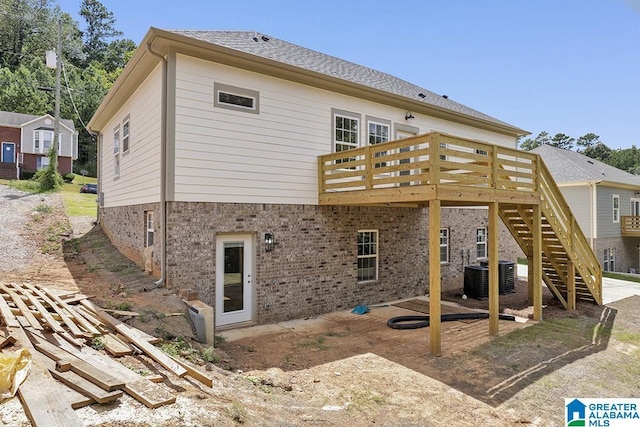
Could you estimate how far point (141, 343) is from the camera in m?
5.33

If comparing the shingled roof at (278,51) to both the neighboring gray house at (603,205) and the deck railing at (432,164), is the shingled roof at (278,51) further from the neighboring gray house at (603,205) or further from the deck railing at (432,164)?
the neighboring gray house at (603,205)

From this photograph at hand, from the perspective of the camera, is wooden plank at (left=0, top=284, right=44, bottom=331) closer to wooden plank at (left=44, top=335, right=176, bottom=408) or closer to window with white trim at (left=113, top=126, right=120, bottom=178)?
wooden plank at (left=44, top=335, right=176, bottom=408)

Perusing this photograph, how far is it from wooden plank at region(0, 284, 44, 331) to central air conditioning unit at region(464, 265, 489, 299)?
37.9ft

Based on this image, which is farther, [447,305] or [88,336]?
[447,305]

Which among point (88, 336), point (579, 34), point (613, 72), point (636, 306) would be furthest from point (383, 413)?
point (613, 72)

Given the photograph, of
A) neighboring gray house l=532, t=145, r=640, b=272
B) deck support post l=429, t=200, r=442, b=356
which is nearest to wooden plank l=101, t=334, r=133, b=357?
deck support post l=429, t=200, r=442, b=356

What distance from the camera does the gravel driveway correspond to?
11.3m

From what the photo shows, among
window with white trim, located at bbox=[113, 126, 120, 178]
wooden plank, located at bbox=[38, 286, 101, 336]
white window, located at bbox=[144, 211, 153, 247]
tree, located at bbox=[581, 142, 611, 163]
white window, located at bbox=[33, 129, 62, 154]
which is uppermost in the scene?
tree, located at bbox=[581, 142, 611, 163]

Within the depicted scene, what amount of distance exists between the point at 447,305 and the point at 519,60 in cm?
1123

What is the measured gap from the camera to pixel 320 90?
33.0ft

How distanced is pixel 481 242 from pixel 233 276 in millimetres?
10518

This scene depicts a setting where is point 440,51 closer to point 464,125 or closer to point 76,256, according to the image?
point 464,125

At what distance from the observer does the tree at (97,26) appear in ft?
202

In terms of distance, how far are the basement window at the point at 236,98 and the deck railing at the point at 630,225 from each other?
994 inches
